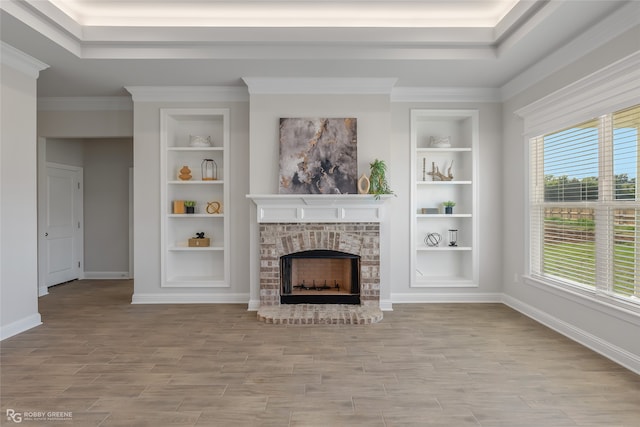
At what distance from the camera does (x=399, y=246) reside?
210 inches

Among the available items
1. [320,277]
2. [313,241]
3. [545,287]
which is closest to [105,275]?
[320,277]

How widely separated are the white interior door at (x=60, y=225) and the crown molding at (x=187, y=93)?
2388mm

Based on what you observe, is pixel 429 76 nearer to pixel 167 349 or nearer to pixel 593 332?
pixel 593 332

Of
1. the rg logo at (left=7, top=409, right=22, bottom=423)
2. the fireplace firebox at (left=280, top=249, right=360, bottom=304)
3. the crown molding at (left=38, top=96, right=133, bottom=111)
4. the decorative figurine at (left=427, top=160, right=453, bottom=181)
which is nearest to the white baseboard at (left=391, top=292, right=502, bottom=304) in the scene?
the fireplace firebox at (left=280, top=249, right=360, bottom=304)

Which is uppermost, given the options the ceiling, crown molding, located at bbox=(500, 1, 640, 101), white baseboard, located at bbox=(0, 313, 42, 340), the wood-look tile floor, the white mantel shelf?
the ceiling

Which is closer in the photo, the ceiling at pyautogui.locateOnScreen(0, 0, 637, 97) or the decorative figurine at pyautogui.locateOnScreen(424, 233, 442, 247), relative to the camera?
the ceiling at pyautogui.locateOnScreen(0, 0, 637, 97)

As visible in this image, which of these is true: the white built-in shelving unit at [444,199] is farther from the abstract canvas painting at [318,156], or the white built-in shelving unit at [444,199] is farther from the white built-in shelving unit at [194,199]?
the white built-in shelving unit at [194,199]

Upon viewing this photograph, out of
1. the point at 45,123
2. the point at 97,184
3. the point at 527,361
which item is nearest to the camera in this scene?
the point at 527,361

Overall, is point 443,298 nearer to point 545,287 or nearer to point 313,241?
point 545,287

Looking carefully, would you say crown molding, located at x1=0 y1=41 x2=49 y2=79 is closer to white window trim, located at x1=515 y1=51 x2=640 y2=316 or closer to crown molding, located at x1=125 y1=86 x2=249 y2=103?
crown molding, located at x1=125 y1=86 x2=249 y2=103

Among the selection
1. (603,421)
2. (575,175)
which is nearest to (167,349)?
(603,421)

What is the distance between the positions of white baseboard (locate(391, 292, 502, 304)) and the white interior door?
5335mm

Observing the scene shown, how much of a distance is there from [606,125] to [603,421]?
96.1 inches

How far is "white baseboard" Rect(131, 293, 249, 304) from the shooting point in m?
5.29
